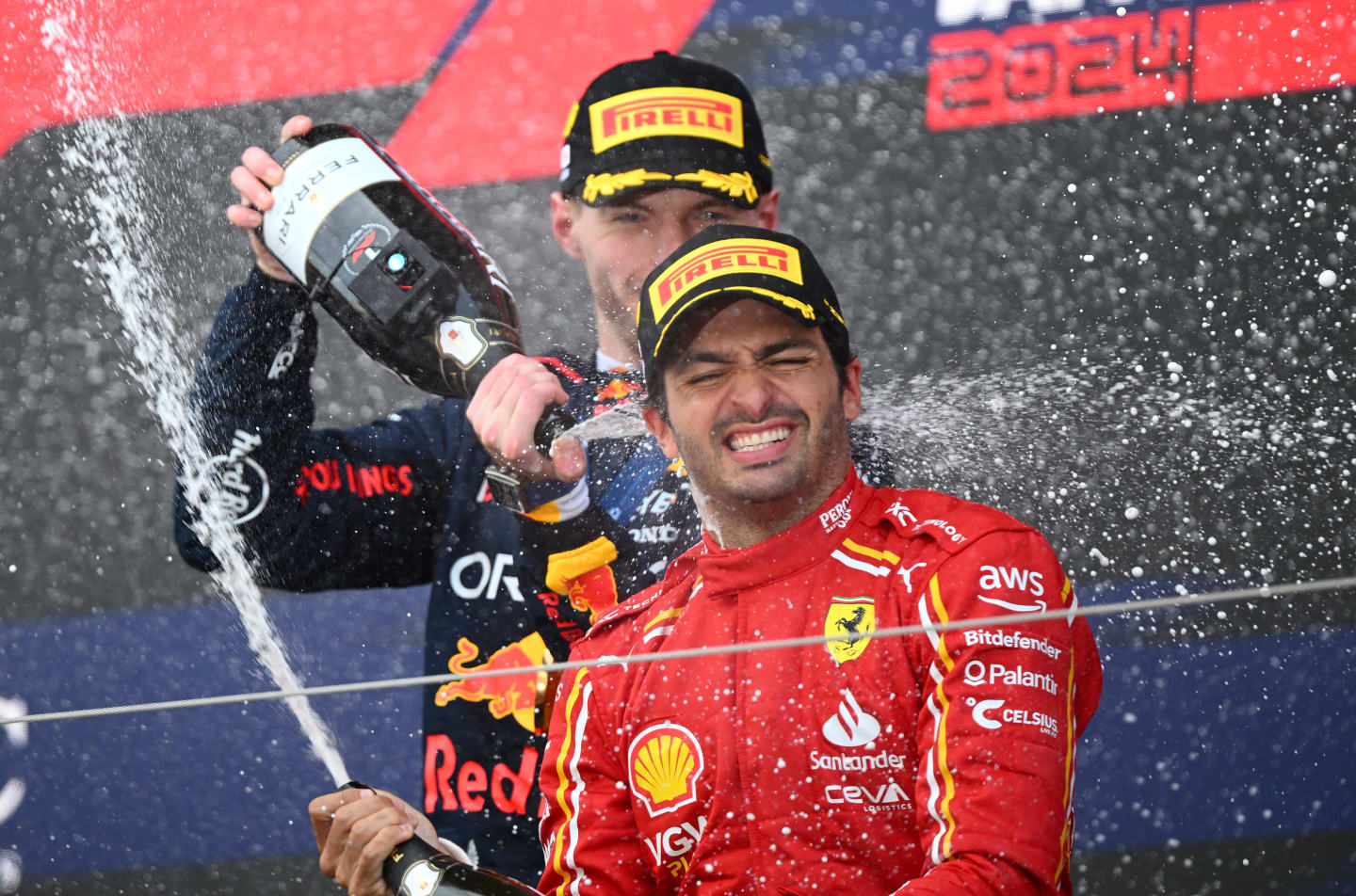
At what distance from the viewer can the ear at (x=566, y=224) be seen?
1.53 meters

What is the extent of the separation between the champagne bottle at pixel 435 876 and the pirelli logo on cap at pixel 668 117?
753mm

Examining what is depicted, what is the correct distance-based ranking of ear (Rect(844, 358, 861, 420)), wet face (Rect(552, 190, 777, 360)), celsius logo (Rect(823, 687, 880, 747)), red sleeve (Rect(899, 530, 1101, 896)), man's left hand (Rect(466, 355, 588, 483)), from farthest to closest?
wet face (Rect(552, 190, 777, 360))
man's left hand (Rect(466, 355, 588, 483))
ear (Rect(844, 358, 861, 420))
celsius logo (Rect(823, 687, 880, 747))
red sleeve (Rect(899, 530, 1101, 896))

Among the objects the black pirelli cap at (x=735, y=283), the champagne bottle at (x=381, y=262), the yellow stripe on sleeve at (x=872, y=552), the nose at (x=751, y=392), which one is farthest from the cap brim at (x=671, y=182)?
the yellow stripe on sleeve at (x=872, y=552)

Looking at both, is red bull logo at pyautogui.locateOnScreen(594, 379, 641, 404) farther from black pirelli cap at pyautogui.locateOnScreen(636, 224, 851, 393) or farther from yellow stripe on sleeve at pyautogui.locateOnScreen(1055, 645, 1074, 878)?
yellow stripe on sleeve at pyautogui.locateOnScreen(1055, 645, 1074, 878)

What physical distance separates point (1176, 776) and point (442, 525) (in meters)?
0.93

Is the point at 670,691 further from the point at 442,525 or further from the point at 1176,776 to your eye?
the point at 1176,776

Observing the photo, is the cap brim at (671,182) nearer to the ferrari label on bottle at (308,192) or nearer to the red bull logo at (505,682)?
the ferrari label on bottle at (308,192)

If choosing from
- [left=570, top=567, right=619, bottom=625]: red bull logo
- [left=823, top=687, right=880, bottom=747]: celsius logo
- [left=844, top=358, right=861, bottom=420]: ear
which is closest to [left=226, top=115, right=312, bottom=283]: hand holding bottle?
[left=570, top=567, right=619, bottom=625]: red bull logo

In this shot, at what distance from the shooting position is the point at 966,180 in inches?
67.2

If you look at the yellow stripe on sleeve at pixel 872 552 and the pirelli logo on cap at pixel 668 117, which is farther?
the pirelli logo on cap at pixel 668 117

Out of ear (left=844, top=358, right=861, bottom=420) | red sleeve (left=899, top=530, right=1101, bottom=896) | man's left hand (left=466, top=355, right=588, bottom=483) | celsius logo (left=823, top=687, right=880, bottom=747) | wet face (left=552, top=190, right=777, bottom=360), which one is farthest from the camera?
wet face (left=552, top=190, right=777, bottom=360)

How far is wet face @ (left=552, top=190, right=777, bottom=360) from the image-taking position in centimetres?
145

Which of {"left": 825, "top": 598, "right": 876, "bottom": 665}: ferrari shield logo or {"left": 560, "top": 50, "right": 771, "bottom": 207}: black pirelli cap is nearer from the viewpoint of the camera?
{"left": 825, "top": 598, "right": 876, "bottom": 665}: ferrari shield logo

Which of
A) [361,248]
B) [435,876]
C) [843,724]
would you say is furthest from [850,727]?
[361,248]
